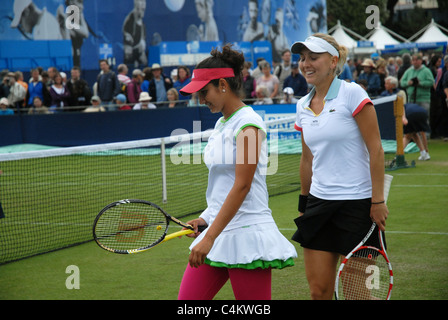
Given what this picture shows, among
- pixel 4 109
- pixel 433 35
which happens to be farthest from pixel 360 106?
pixel 433 35

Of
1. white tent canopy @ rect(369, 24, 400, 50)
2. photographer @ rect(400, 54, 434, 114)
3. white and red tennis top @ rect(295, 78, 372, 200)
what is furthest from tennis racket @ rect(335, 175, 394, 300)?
white tent canopy @ rect(369, 24, 400, 50)

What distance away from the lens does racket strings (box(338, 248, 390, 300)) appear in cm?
395

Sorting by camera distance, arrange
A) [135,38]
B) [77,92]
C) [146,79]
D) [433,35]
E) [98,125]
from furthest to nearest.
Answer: [433,35]
[135,38]
[146,79]
[77,92]
[98,125]

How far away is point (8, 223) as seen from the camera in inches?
370

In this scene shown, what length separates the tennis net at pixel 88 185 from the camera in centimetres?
843

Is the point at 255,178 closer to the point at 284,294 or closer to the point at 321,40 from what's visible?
the point at 321,40

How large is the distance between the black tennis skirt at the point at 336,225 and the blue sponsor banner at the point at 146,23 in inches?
888

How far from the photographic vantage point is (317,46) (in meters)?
4.10

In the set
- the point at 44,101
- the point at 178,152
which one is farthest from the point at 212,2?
the point at 178,152

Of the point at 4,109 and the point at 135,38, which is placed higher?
→ the point at 135,38

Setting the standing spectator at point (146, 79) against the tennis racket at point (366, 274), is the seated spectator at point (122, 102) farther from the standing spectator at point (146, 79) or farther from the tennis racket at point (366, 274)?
the tennis racket at point (366, 274)

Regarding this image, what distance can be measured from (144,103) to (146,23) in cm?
1416

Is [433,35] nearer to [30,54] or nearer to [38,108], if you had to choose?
[30,54]

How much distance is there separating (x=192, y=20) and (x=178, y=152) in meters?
18.6
